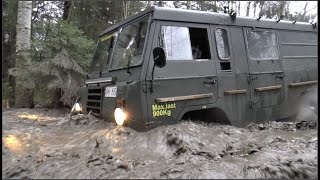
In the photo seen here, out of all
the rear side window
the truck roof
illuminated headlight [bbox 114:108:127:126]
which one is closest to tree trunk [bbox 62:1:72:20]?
the truck roof

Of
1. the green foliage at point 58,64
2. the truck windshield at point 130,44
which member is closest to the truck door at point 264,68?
the truck windshield at point 130,44

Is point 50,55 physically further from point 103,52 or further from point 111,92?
point 111,92

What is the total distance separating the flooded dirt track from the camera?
364cm

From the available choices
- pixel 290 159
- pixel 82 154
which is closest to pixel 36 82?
pixel 82 154

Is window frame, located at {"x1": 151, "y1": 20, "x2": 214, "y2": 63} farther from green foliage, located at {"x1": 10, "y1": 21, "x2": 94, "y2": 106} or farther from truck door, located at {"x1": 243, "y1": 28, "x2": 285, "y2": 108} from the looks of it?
green foliage, located at {"x1": 10, "y1": 21, "x2": 94, "y2": 106}

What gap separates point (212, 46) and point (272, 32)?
5.70 feet

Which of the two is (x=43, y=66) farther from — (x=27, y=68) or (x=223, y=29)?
(x=223, y=29)

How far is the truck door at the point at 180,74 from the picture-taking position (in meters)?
4.90

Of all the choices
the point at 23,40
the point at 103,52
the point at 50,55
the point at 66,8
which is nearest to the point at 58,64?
the point at 50,55

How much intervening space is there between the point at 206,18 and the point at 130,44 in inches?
51.6

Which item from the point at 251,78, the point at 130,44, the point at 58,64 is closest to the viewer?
the point at 130,44

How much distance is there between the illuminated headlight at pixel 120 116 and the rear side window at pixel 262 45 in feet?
8.58

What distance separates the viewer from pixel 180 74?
5.17 meters

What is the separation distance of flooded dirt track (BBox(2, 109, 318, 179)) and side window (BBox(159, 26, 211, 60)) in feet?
3.47
